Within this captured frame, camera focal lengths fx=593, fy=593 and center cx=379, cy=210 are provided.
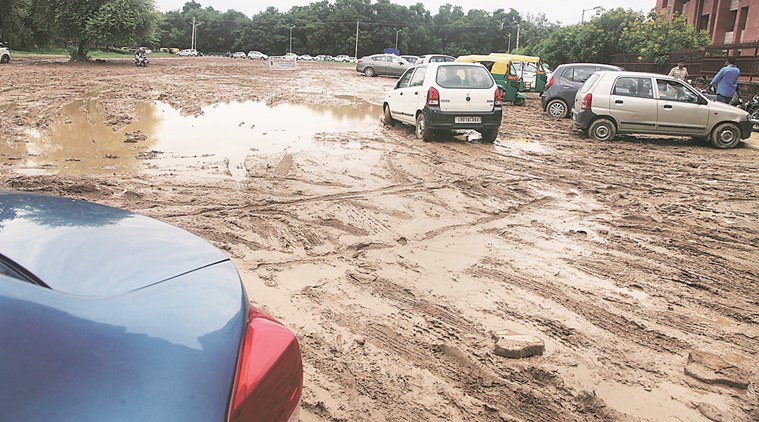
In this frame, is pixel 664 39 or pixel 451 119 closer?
pixel 451 119

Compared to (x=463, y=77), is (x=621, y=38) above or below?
above

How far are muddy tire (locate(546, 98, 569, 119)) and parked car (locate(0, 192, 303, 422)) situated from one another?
55.9 feet

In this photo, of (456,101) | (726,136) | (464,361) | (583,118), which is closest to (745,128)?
(726,136)

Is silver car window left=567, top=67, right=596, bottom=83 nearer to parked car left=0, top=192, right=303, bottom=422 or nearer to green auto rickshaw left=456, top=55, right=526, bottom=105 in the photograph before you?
green auto rickshaw left=456, top=55, right=526, bottom=105

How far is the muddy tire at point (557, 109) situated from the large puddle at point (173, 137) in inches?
213

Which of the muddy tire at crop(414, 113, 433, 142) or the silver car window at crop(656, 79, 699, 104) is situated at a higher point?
the silver car window at crop(656, 79, 699, 104)

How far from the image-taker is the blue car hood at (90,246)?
1.58m

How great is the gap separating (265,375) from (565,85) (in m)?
17.5

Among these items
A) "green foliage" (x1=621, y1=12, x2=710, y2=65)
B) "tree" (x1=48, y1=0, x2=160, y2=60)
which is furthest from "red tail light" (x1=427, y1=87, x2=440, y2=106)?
"tree" (x1=48, y1=0, x2=160, y2=60)

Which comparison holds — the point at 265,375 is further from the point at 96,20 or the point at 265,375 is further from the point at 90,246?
the point at 96,20

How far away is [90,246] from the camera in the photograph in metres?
1.80

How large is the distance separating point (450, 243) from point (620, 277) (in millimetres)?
1566

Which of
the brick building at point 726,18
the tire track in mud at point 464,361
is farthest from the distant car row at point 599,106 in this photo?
the brick building at point 726,18

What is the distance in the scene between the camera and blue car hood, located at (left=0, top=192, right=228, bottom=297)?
158cm
